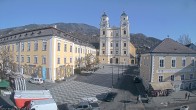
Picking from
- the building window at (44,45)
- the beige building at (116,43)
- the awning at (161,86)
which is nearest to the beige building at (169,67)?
the awning at (161,86)

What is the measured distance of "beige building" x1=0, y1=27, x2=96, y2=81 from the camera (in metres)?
44.1

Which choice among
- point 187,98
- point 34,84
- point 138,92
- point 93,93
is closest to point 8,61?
point 34,84

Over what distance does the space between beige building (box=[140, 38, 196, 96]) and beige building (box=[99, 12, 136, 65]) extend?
49.1 metres

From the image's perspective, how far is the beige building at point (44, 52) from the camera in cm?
4409

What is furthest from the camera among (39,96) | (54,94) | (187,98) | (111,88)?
(111,88)

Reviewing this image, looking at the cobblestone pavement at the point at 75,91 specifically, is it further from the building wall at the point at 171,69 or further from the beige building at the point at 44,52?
the building wall at the point at 171,69

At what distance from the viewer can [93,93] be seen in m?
35.1

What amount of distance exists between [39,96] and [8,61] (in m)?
25.2

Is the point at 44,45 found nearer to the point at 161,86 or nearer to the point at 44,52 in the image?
the point at 44,52

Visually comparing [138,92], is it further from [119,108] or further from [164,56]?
[119,108]

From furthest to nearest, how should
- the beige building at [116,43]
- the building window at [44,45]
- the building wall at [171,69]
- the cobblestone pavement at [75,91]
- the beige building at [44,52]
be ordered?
1. the beige building at [116,43]
2. the building window at [44,45]
3. the beige building at [44,52]
4. the building wall at [171,69]
5. the cobblestone pavement at [75,91]

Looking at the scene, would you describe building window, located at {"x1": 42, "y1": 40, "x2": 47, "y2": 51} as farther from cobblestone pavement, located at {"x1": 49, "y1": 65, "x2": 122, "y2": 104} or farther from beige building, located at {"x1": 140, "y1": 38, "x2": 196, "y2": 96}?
beige building, located at {"x1": 140, "y1": 38, "x2": 196, "y2": 96}

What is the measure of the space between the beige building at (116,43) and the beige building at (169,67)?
49088mm

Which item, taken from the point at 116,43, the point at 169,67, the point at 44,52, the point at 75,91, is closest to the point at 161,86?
the point at 169,67
